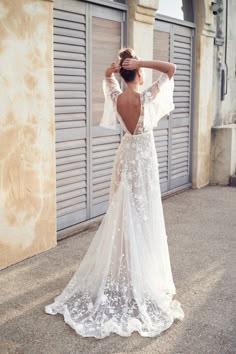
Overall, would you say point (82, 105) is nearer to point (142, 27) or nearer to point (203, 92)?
point (142, 27)

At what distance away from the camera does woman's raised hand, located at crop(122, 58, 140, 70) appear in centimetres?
390

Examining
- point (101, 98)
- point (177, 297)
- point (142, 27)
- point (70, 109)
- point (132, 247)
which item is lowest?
point (177, 297)

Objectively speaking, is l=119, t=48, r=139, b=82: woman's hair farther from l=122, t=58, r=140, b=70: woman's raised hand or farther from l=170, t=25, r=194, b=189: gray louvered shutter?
l=170, t=25, r=194, b=189: gray louvered shutter

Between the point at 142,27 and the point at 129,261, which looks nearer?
the point at 129,261

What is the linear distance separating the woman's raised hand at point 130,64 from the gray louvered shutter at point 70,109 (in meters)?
1.71

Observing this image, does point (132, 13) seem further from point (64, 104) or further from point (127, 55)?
point (127, 55)

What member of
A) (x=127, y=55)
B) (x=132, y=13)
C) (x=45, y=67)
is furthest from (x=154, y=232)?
(x=132, y=13)

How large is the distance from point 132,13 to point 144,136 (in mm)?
3084

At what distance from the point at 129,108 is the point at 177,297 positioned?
1.61 m

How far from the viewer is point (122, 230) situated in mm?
4055

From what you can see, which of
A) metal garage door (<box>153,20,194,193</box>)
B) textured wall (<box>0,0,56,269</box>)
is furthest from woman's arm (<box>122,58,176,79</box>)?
metal garage door (<box>153,20,194,193</box>)

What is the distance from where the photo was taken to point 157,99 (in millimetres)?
3979

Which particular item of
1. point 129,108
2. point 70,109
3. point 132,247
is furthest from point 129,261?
point 70,109

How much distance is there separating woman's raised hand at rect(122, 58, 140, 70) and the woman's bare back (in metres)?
0.21
